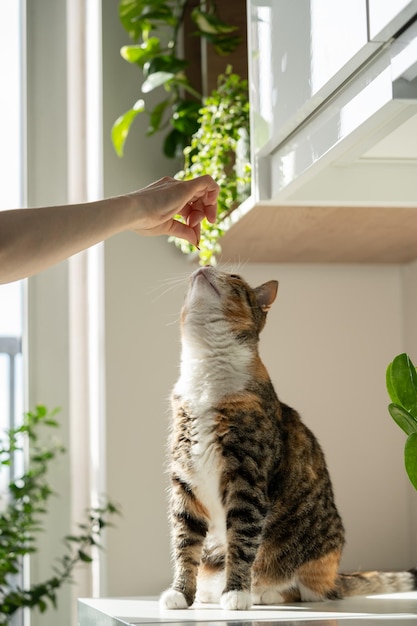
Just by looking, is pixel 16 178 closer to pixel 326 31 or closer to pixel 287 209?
pixel 287 209

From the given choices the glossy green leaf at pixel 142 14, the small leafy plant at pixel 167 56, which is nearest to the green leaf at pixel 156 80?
the small leafy plant at pixel 167 56

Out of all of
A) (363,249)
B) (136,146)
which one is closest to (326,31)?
(363,249)

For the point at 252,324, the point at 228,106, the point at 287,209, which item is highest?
the point at 228,106

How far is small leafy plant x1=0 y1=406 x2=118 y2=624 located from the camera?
83.9 inches

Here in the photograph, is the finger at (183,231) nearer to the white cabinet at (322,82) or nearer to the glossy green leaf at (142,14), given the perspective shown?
the white cabinet at (322,82)

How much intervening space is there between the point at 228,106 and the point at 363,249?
1.35ft

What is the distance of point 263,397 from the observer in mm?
1304

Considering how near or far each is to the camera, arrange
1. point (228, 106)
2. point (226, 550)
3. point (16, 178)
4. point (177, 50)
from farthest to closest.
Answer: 1. point (16, 178)
2. point (177, 50)
3. point (228, 106)
4. point (226, 550)

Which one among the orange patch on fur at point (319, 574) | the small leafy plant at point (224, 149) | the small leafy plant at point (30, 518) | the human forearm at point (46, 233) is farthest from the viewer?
the small leafy plant at point (30, 518)

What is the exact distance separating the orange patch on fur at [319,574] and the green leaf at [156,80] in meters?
1.06

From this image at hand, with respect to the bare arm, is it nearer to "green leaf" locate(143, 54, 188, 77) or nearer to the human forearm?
the human forearm

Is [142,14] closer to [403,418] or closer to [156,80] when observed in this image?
[156,80]

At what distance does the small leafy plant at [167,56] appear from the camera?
195 centimetres

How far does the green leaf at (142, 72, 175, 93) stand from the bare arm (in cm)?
74
